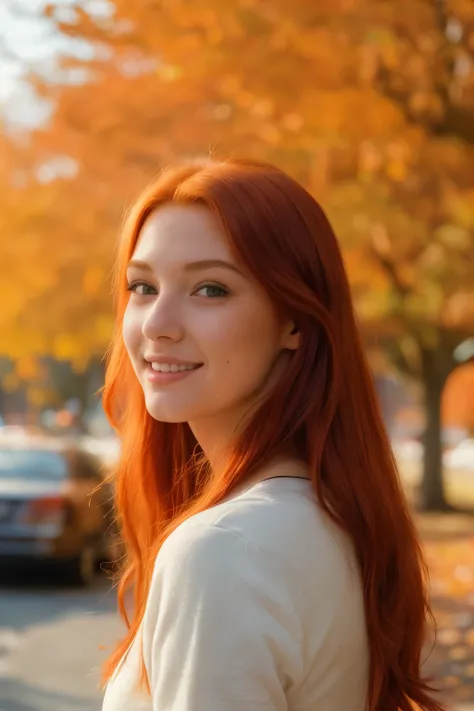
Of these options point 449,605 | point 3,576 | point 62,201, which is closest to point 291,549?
point 449,605

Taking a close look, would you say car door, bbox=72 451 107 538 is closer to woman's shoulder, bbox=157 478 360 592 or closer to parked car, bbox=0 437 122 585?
parked car, bbox=0 437 122 585

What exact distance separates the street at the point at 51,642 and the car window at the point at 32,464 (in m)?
1.19

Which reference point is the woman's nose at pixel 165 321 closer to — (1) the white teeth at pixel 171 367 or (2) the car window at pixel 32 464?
(1) the white teeth at pixel 171 367

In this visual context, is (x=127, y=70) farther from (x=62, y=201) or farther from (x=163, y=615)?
(x=163, y=615)

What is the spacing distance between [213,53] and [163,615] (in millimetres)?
7019

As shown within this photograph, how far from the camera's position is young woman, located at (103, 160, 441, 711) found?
1.61 metres

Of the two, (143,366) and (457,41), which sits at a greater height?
(457,41)

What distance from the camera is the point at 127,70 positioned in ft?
37.2

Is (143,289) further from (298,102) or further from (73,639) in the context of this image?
(73,639)

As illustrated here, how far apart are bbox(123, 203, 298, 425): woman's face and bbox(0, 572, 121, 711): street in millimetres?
3347

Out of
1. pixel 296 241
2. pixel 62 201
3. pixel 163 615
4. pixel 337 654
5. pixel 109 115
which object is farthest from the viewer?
pixel 62 201

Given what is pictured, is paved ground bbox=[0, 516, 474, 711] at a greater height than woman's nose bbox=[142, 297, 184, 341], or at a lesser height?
lesser

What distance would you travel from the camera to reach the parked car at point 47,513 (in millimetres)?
11945

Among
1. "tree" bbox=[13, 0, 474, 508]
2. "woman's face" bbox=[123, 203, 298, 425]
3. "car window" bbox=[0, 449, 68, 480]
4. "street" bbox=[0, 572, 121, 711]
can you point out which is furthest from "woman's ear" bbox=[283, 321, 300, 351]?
"car window" bbox=[0, 449, 68, 480]
